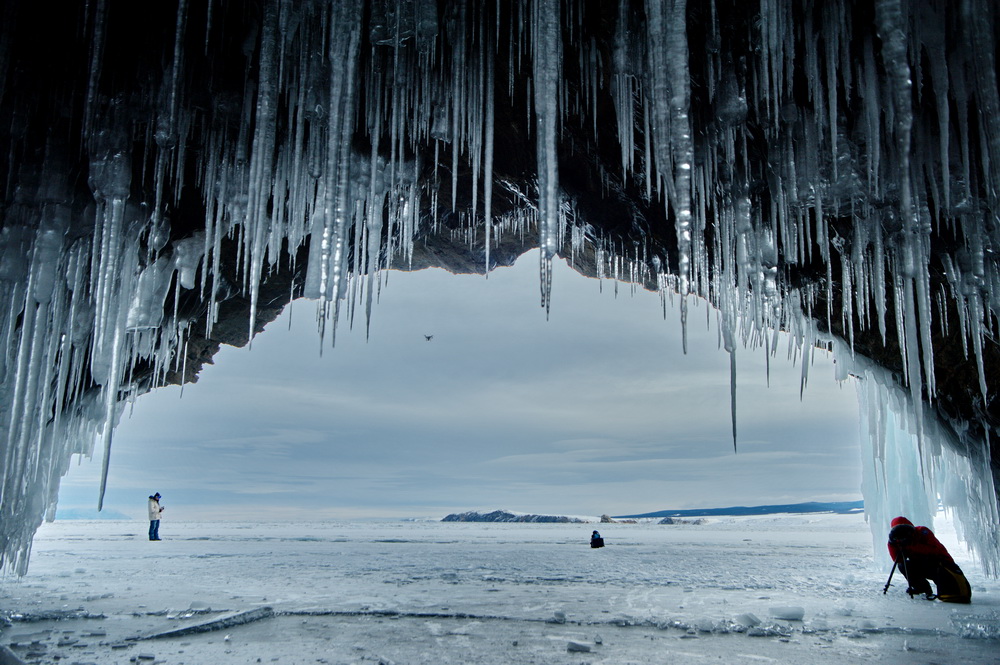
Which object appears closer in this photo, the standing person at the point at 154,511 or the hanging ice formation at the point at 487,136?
the hanging ice formation at the point at 487,136

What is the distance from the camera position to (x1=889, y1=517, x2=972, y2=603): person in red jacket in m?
7.49

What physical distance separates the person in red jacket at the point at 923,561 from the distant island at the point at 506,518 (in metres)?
58.3

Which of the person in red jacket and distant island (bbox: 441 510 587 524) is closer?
the person in red jacket

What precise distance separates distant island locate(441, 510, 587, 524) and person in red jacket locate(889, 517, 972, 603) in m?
58.3

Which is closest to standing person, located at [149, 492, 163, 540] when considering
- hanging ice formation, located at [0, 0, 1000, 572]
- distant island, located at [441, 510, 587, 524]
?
hanging ice formation, located at [0, 0, 1000, 572]

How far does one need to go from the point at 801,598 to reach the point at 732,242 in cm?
442

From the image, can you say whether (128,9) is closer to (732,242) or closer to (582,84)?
(582,84)

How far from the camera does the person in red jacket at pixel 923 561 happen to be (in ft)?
24.6

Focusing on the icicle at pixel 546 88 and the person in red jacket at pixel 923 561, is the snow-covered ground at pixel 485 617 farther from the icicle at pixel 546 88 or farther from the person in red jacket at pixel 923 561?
the icicle at pixel 546 88

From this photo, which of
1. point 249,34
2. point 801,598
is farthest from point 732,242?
point 249,34

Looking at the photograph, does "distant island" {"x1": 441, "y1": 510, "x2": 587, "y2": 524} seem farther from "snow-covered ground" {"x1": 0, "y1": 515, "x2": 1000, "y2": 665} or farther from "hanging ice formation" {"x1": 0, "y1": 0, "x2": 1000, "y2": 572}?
"hanging ice formation" {"x1": 0, "y1": 0, "x2": 1000, "y2": 572}

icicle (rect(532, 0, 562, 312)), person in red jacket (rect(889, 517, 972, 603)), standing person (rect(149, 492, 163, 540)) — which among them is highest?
icicle (rect(532, 0, 562, 312))

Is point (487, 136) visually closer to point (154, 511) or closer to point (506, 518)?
point (154, 511)

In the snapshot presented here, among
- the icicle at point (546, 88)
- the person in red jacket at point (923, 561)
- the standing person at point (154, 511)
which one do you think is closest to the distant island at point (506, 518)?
the standing person at point (154, 511)
